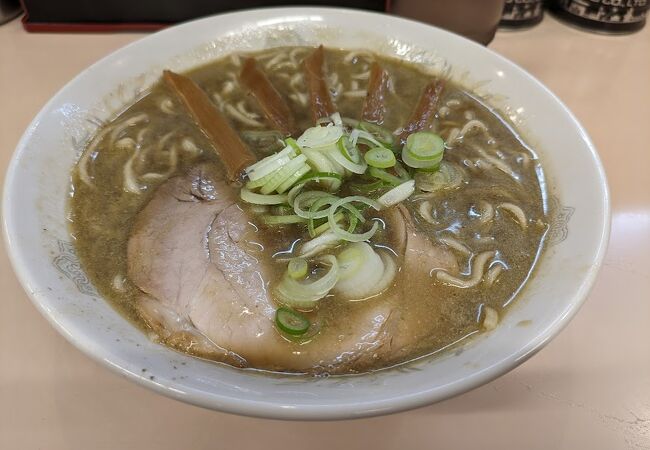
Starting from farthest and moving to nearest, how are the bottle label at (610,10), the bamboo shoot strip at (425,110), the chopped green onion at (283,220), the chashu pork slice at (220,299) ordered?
the bottle label at (610,10) < the bamboo shoot strip at (425,110) < the chopped green onion at (283,220) < the chashu pork slice at (220,299)

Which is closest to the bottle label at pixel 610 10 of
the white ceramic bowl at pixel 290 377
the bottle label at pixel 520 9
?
the bottle label at pixel 520 9

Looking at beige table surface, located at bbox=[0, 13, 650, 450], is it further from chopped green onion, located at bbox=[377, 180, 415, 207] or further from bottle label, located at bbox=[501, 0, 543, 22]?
bottle label, located at bbox=[501, 0, 543, 22]

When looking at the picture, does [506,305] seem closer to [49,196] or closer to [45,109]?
[49,196]

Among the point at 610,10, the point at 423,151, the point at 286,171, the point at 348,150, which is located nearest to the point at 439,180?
the point at 423,151

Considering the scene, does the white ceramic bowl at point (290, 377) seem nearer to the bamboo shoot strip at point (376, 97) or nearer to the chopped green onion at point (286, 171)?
the bamboo shoot strip at point (376, 97)

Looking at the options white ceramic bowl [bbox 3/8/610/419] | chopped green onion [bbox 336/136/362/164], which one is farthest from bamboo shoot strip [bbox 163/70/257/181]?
chopped green onion [bbox 336/136/362/164]

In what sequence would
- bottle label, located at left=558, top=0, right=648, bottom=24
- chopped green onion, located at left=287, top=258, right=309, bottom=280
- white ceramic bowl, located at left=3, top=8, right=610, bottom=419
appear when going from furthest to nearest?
1. bottle label, located at left=558, top=0, right=648, bottom=24
2. chopped green onion, located at left=287, top=258, right=309, bottom=280
3. white ceramic bowl, located at left=3, top=8, right=610, bottom=419
